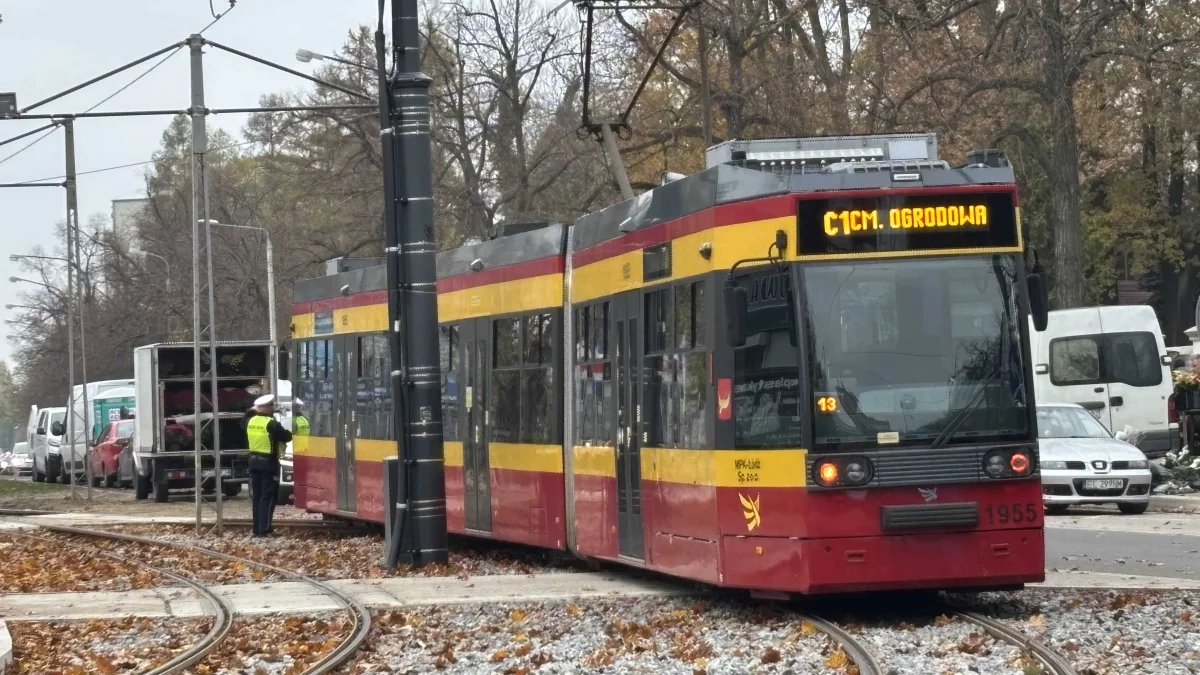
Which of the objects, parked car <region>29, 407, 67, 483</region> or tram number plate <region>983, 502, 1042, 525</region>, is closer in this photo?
tram number plate <region>983, 502, 1042, 525</region>

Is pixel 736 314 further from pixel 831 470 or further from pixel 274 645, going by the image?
pixel 274 645

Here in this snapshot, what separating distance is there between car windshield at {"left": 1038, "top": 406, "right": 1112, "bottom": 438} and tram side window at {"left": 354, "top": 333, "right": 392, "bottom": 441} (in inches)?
338

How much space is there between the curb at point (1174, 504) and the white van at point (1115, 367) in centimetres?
279

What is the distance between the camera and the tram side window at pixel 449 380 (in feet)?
61.4

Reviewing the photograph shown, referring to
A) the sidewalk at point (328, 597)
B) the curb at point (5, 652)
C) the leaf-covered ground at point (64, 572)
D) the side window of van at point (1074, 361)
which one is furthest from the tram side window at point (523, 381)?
the side window of van at point (1074, 361)

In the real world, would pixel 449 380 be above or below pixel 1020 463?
above

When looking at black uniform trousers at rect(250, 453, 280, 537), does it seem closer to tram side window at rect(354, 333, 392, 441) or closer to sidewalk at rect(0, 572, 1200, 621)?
tram side window at rect(354, 333, 392, 441)

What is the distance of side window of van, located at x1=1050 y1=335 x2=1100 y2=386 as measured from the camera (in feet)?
96.0

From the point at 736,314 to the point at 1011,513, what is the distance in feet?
6.89

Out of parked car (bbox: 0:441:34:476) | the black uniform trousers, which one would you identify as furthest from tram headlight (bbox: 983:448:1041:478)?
parked car (bbox: 0:441:34:476)

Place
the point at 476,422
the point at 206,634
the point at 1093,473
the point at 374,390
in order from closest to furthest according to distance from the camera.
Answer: the point at 206,634, the point at 476,422, the point at 374,390, the point at 1093,473

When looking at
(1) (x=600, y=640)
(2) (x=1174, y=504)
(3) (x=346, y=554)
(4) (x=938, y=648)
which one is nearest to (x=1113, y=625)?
(4) (x=938, y=648)

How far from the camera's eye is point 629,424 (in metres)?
14.1

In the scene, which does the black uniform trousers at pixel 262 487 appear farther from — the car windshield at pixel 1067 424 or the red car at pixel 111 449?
the red car at pixel 111 449
